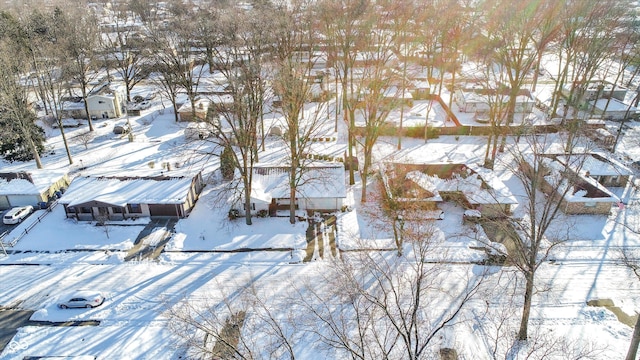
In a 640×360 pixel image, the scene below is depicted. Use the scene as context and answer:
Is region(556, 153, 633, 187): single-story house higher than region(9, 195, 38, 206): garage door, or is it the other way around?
region(556, 153, 633, 187): single-story house

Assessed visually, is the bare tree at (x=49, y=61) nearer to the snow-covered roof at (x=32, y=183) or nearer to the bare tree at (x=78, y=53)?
the bare tree at (x=78, y=53)

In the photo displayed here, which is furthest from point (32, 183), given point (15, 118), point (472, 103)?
point (472, 103)

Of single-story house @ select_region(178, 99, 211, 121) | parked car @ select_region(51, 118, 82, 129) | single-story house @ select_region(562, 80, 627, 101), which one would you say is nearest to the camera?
parked car @ select_region(51, 118, 82, 129)

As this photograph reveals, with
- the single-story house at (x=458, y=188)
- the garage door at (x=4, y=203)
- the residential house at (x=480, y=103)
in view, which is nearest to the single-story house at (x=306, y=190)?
the single-story house at (x=458, y=188)

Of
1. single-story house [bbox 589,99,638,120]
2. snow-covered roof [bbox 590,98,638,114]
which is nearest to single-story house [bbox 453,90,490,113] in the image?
single-story house [bbox 589,99,638,120]

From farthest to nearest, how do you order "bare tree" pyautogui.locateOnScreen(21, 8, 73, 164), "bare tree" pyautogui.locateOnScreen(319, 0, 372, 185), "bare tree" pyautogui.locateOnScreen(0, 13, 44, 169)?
1. "bare tree" pyautogui.locateOnScreen(21, 8, 73, 164)
2. "bare tree" pyautogui.locateOnScreen(319, 0, 372, 185)
3. "bare tree" pyautogui.locateOnScreen(0, 13, 44, 169)

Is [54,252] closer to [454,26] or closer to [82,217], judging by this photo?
[82,217]

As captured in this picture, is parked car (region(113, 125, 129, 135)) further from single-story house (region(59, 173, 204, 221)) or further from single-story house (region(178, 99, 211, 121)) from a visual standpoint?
single-story house (region(59, 173, 204, 221))
